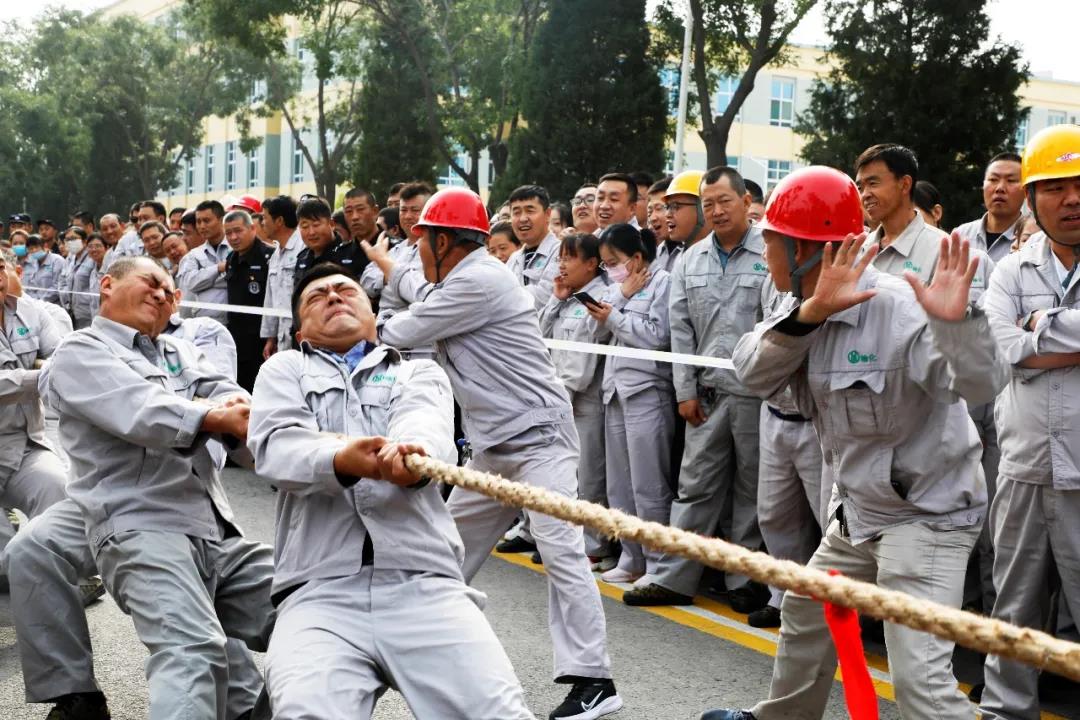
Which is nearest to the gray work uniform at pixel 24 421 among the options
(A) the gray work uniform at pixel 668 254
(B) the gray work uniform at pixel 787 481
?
(B) the gray work uniform at pixel 787 481

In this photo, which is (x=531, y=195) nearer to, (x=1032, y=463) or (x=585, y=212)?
Answer: (x=585, y=212)

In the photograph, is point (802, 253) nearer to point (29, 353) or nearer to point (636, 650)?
point (636, 650)

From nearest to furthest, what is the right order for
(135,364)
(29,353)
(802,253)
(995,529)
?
(802,253) < (135,364) < (995,529) < (29,353)

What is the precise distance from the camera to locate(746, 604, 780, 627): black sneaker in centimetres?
638

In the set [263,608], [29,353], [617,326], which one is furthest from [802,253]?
[29,353]

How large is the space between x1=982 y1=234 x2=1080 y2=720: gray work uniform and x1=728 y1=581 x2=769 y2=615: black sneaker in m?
2.09

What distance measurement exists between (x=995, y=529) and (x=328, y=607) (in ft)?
8.86

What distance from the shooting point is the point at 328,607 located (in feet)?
11.5

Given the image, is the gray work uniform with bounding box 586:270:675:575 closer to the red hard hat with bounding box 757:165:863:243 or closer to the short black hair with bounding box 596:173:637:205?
the short black hair with bounding box 596:173:637:205

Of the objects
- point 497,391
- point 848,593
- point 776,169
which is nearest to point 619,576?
point 497,391

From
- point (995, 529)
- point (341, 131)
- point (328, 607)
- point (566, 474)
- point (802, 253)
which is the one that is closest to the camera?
point (328, 607)

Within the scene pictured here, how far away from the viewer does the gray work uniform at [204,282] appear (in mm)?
11867

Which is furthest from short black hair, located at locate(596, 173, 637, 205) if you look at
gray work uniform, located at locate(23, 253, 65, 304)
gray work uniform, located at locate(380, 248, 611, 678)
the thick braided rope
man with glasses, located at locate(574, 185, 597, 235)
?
gray work uniform, located at locate(23, 253, 65, 304)

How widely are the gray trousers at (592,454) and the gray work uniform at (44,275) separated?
48.3ft
